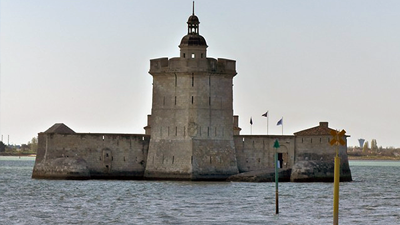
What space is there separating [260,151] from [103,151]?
12.2m

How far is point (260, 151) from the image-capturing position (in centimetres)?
7088

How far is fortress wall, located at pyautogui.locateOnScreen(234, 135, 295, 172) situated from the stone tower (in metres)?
2.15

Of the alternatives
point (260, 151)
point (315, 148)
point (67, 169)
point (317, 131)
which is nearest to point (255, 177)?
point (260, 151)

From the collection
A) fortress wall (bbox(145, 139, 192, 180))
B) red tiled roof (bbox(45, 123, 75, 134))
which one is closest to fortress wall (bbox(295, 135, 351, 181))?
fortress wall (bbox(145, 139, 192, 180))

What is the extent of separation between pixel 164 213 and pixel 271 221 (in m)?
6.12

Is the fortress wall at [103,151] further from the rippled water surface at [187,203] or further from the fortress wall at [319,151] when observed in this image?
the fortress wall at [319,151]

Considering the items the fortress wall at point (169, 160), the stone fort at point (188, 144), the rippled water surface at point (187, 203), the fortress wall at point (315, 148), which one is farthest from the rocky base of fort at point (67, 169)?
the fortress wall at point (315, 148)

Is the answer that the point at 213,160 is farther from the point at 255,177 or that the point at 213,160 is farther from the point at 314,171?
the point at 314,171

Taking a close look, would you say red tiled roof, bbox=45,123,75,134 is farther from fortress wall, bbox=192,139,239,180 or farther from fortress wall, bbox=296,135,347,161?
fortress wall, bbox=296,135,347,161

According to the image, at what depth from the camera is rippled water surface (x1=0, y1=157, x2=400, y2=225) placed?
41.7m

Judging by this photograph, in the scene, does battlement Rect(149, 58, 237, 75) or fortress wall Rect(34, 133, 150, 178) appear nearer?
battlement Rect(149, 58, 237, 75)

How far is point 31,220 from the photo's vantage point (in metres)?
41.2

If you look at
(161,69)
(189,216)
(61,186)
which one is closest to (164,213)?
(189,216)

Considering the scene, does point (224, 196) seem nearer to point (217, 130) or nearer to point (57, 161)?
point (217, 130)
